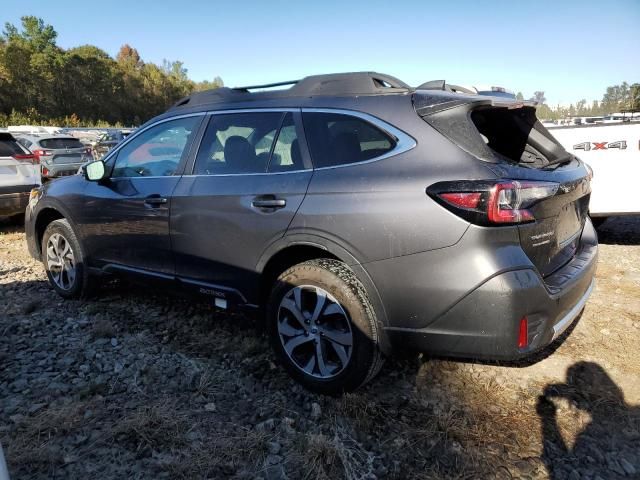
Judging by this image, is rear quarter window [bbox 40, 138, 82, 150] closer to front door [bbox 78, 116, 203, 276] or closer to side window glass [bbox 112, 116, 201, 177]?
front door [bbox 78, 116, 203, 276]

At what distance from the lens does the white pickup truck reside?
542 centimetres

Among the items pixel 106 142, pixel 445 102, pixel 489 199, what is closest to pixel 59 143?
pixel 106 142

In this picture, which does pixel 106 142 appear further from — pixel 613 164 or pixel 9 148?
pixel 613 164

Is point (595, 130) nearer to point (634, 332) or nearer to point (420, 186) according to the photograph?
point (634, 332)

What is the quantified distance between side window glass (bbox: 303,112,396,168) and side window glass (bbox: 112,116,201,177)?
1.08 metres

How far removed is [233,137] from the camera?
323 cm

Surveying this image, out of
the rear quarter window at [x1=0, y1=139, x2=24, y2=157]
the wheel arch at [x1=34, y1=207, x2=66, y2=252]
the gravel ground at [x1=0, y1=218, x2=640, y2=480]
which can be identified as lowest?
the gravel ground at [x1=0, y1=218, x2=640, y2=480]

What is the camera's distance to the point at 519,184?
87.7 inches

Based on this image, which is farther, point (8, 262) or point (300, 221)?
point (8, 262)

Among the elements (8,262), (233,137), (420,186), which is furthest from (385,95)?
(8,262)

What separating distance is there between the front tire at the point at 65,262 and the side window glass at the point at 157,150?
85 cm

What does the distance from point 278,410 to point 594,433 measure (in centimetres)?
167

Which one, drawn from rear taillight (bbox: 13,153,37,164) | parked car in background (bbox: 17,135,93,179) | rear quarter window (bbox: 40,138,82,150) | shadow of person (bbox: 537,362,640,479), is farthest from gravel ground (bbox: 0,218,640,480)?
rear quarter window (bbox: 40,138,82,150)

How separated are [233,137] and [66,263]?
7.56 ft
